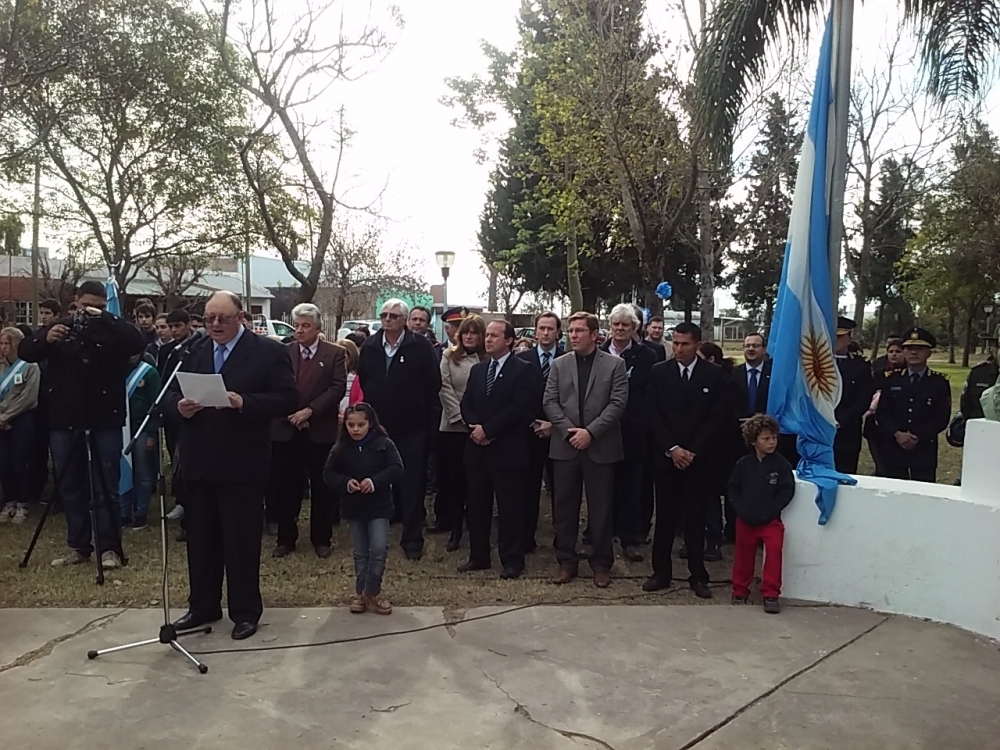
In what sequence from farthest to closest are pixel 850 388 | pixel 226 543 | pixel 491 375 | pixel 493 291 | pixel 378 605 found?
pixel 493 291
pixel 850 388
pixel 491 375
pixel 378 605
pixel 226 543

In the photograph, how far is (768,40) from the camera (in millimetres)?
7629

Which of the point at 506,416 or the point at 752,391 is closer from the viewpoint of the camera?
the point at 506,416

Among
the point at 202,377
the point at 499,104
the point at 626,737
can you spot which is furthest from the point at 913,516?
the point at 499,104

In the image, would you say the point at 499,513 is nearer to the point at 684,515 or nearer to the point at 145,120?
the point at 684,515

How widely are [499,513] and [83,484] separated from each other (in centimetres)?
313

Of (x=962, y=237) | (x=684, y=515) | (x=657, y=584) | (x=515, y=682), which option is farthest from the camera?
(x=962, y=237)

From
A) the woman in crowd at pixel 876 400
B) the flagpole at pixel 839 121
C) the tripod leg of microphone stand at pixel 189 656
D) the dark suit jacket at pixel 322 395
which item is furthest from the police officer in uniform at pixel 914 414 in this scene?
the tripod leg of microphone stand at pixel 189 656

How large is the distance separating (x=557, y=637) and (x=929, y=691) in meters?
1.91

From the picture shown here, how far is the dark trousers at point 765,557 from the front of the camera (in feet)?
17.6

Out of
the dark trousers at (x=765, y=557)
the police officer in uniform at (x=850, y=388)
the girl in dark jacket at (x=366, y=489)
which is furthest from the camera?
the police officer in uniform at (x=850, y=388)

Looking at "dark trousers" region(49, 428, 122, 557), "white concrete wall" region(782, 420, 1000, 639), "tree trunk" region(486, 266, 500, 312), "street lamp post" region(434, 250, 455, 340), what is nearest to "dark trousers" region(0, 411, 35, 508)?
"dark trousers" region(49, 428, 122, 557)

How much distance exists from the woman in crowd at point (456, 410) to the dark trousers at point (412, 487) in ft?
1.23

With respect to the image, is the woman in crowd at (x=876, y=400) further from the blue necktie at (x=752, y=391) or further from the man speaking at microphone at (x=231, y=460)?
the man speaking at microphone at (x=231, y=460)

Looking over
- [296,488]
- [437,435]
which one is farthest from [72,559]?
[437,435]
